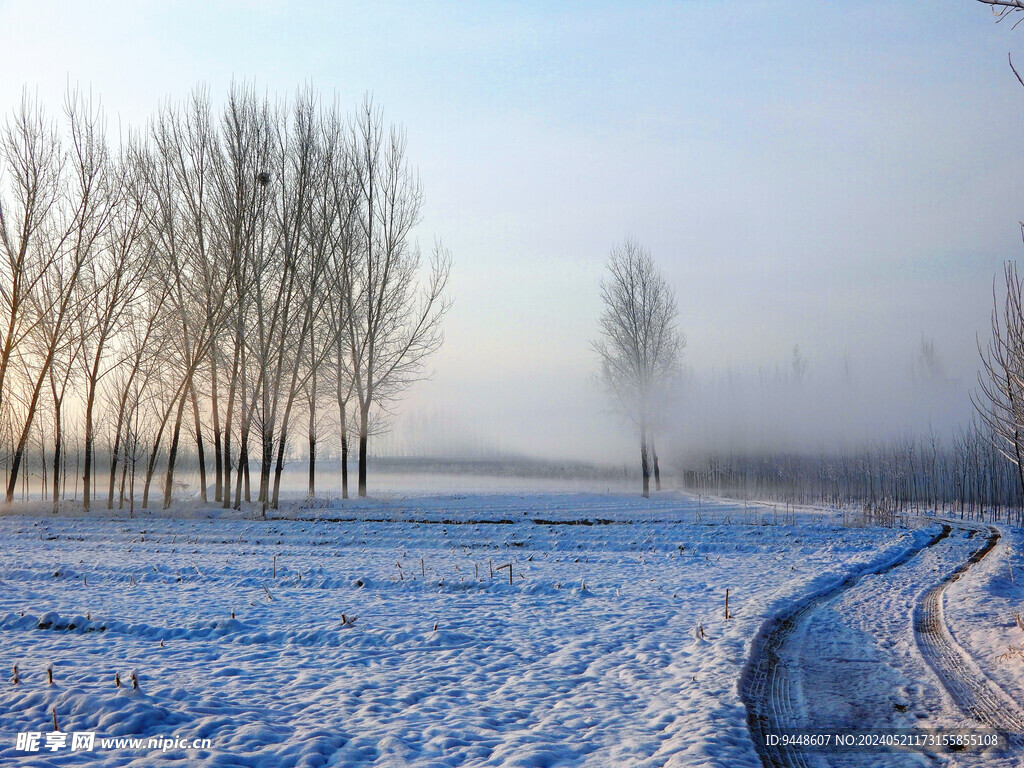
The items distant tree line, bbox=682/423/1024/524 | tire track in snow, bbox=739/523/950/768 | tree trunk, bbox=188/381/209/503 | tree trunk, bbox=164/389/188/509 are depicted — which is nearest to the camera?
tire track in snow, bbox=739/523/950/768

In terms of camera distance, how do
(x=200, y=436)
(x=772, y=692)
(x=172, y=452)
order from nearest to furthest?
(x=772, y=692)
(x=172, y=452)
(x=200, y=436)

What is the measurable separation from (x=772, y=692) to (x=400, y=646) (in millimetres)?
3398

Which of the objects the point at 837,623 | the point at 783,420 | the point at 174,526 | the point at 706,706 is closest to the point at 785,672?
the point at 706,706

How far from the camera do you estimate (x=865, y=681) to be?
5.45 m

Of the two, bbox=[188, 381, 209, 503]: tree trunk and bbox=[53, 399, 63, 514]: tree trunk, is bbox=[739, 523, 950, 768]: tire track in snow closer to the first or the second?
bbox=[53, 399, 63, 514]: tree trunk

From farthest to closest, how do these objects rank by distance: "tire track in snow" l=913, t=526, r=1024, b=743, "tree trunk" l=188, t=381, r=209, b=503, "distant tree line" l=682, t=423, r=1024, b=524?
1. "distant tree line" l=682, t=423, r=1024, b=524
2. "tree trunk" l=188, t=381, r=209, b=503
3. "tire track in snow" l=913, t=526, r=1024, b=743

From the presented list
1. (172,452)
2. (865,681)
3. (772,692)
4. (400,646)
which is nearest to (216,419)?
(172,452)

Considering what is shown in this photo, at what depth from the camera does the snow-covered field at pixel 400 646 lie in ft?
13.9

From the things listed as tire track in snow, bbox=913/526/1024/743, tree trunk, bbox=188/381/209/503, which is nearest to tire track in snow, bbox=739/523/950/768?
tire track in snow, bbox=913/526/1024/743

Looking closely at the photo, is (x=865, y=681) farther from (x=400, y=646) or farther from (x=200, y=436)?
(x=200, y=436)

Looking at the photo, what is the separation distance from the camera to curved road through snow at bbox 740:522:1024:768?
4250 millimetres

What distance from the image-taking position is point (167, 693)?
4863mm

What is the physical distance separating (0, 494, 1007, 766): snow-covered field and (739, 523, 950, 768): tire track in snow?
0.11 m

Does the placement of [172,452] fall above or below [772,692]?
above
